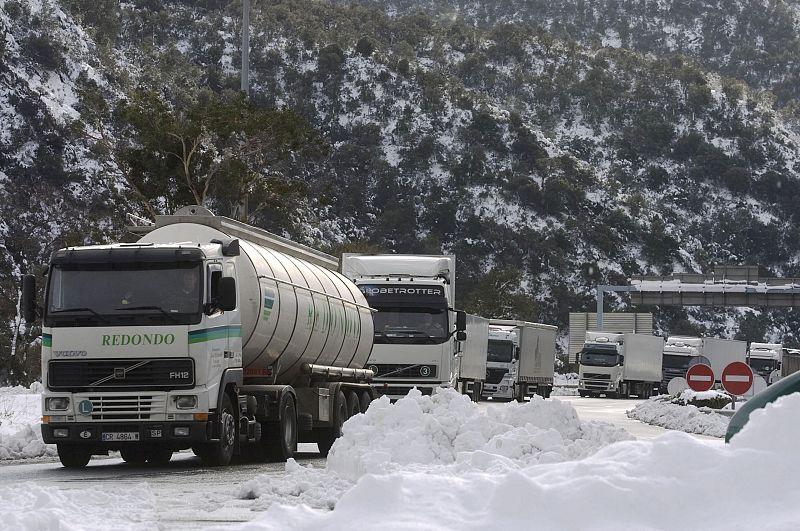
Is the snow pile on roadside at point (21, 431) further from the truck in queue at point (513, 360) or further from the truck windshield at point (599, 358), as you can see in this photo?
the truck windshield at point (599, 358)

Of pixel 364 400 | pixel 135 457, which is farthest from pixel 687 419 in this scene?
pixel 135 457

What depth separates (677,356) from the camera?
70.7 m

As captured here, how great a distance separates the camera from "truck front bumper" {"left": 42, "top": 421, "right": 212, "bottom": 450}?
17000 millimetres

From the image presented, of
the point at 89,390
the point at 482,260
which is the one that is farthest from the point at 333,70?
the point at 89,390

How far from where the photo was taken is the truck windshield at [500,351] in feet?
188

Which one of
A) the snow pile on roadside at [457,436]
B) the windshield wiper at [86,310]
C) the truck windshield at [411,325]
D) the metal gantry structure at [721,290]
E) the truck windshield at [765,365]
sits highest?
the metal gantry structure at [721,290]

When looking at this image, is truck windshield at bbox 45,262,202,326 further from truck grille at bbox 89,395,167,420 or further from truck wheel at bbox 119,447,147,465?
truck wheel at bbox 119,447,147,465

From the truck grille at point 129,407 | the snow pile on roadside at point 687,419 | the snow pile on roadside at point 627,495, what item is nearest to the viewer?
the snow pile on roadside at point 627,495

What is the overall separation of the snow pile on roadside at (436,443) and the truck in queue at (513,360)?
1611 inches

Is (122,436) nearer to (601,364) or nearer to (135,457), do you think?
(135,457)

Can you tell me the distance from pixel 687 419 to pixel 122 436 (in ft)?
51.0

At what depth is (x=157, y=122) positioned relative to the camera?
40.3 metres

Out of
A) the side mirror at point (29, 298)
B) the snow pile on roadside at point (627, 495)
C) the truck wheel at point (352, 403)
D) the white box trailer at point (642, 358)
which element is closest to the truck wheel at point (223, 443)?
the side mirror at point (29, 298)

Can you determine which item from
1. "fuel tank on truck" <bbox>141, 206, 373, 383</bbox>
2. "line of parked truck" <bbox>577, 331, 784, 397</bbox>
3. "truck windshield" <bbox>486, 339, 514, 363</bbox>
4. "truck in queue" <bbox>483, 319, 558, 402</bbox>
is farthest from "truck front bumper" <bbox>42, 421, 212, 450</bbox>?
"line of parked truck" <bbox>577, 331, 784, 397</bbox>
